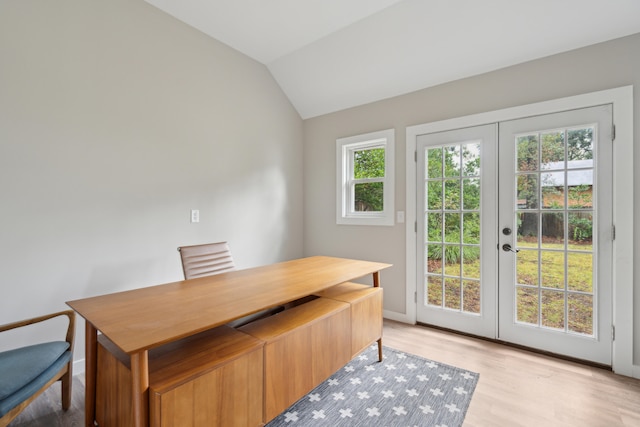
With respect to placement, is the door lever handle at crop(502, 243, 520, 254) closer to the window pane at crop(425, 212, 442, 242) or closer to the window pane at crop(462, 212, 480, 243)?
the window pane at crop(462, 212, 480, 243)

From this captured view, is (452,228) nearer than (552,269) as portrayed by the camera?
No

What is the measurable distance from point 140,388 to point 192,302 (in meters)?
0.46

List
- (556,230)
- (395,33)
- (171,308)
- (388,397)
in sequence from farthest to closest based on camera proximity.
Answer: (395,33) < (556,230) < (388,397) < (171,308)

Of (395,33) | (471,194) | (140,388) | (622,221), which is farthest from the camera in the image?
(471,194)

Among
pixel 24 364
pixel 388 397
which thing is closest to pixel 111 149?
pixel 24 364

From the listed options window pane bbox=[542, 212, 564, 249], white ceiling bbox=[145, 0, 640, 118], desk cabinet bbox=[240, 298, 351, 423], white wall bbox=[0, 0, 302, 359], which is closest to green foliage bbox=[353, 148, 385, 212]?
white ceiling bbox=[145, 0, 640, 118]

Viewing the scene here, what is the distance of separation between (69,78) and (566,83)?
3.72 meters

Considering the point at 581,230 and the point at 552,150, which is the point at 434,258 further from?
the point at 552,150

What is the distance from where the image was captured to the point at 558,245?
239cm

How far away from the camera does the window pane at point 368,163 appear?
137 inches

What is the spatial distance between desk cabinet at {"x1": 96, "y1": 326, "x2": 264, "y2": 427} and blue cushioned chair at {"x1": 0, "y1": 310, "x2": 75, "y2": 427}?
0.31 m

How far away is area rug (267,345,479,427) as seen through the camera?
168 cm

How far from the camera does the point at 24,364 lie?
1394 mm

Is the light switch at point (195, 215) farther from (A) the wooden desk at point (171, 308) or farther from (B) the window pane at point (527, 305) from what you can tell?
(B) the window pane at point (527, 305)
